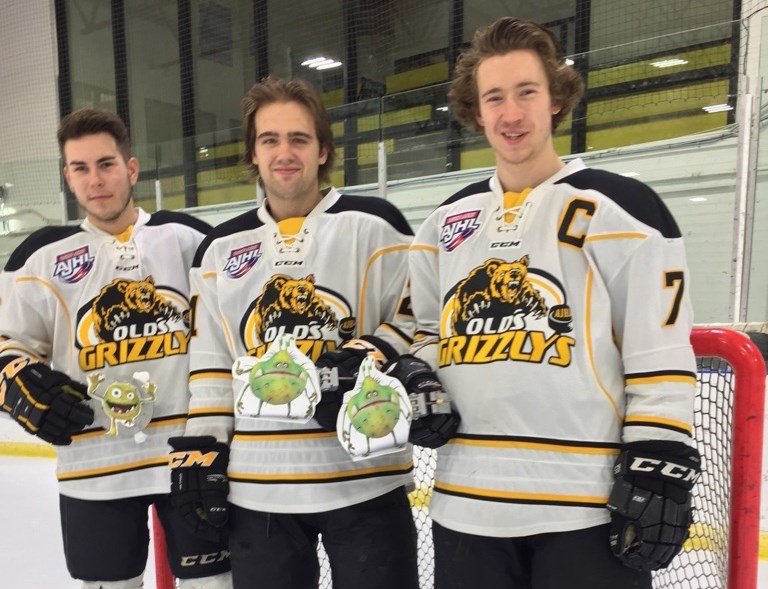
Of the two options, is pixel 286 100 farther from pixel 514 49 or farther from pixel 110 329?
pixel 110 329

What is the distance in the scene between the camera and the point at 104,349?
1.49 metres

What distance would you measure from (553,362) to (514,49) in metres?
0.51

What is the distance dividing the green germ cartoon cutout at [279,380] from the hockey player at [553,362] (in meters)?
0.24

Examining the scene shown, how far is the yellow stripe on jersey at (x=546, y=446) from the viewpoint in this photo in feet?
3.24

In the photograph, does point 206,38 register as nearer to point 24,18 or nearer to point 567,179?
point 24,18

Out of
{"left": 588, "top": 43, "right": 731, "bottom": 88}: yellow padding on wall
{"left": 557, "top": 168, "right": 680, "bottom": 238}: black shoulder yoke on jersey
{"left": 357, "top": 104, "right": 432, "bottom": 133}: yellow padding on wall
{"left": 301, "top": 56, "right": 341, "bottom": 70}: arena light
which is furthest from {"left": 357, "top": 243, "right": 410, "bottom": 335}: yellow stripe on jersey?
{"left": 301, "top": 56, "right": 341, "bottom": 70}: arena light

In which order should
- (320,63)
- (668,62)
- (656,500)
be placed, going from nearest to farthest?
Answer: (656,500), (668,62), (320,63)

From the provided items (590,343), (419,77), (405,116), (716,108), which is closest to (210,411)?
(590,343)

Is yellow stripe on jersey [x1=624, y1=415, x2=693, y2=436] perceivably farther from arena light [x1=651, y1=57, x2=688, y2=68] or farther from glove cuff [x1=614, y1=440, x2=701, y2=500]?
arena light [x1=651, y1=57, x2=688, y2=68]

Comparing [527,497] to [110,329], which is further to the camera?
[110,329]

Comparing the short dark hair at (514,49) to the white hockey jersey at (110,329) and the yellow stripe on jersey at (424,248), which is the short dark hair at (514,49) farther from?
the white hockey jersey at (110,329)

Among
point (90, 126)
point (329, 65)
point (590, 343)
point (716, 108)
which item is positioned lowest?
point (590, 343)

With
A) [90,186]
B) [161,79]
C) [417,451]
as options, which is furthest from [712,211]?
[161,79]

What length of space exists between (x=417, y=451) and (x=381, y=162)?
7.46 ft
